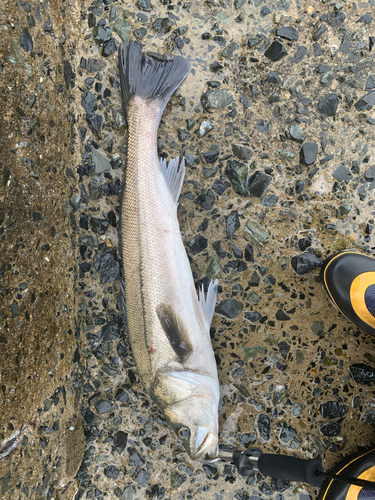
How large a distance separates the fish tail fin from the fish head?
1.98 meters

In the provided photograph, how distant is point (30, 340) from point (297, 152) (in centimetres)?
238

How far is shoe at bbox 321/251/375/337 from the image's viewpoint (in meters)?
2.48

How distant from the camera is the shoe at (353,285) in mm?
2479

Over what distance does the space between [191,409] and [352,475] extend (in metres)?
1.32

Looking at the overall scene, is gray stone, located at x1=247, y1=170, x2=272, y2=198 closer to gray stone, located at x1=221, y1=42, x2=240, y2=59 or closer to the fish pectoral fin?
gray stone, located at x1=221, y1=42, x2=240, y2=59

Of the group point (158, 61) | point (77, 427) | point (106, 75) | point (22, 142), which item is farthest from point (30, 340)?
point (158, 61)

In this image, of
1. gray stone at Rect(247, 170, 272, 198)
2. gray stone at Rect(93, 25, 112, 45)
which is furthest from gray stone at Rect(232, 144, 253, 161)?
gray stone at Rect(93, 25, 112, 45)

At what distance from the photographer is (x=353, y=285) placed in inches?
98.5

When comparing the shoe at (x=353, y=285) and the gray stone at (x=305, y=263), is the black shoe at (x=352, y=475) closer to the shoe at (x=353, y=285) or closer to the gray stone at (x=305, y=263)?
the shoe at (x=353, y=285)

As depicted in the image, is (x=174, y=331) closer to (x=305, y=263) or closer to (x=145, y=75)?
(x=305, y=263)

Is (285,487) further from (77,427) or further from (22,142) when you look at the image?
(22,142)

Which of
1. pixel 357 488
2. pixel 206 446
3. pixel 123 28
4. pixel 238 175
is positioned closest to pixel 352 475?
pixel 357 488

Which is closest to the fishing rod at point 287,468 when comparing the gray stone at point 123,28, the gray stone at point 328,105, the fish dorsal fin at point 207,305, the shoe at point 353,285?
the fish dorsal fin at point 207,305

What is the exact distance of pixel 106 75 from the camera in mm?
2688
